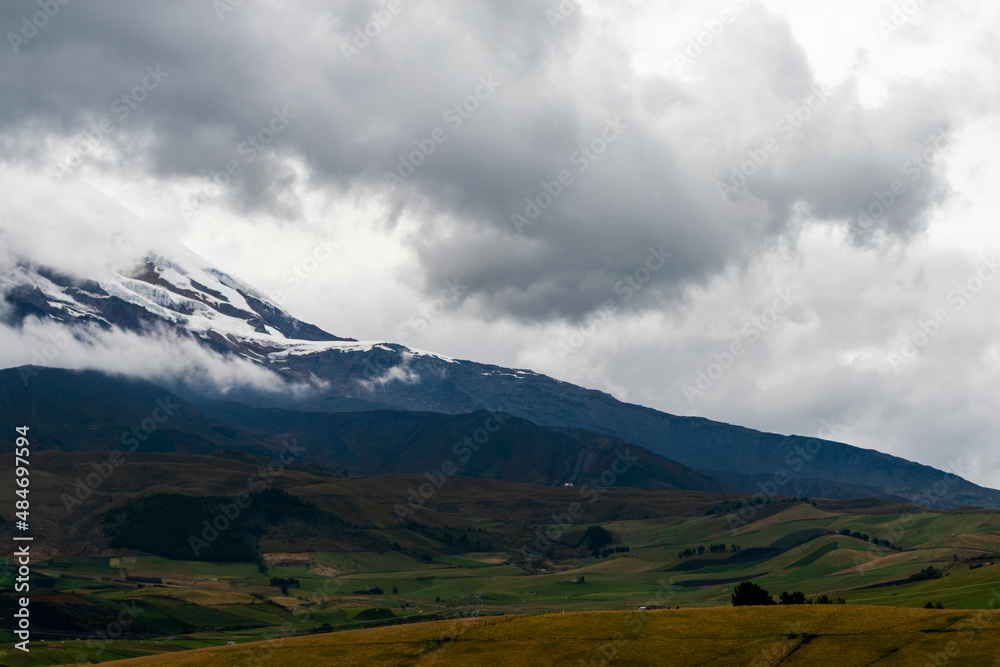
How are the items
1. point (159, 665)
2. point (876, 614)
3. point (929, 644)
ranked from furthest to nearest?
point (159, 665), point (876, 614), point (929, 644)

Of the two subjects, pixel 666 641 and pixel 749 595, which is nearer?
pixel 666 641

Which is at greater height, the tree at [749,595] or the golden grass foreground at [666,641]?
the tree at [749,595]

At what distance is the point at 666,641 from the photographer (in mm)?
119312

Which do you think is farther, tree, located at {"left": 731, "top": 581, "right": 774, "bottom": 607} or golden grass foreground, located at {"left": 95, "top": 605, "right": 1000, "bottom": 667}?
tree, located at {"left": 731, "top": 581, "right": 774, "bottom": 607}

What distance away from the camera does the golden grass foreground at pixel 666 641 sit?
10956 cm

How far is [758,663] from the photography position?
361 ft

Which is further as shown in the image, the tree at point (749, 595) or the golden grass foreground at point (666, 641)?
the tree at point (749, 595)

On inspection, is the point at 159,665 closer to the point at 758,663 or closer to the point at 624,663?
the point at 624,663

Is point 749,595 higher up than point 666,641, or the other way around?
point 749,595

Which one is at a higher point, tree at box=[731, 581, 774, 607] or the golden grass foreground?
tree at box=[731, 581, 774, 607]

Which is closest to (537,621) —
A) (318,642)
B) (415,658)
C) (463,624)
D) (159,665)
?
(463,624)

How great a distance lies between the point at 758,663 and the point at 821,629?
11713 mm

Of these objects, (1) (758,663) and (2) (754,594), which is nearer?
(1) (758,663)

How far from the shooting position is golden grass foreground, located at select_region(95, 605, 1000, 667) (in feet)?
359
